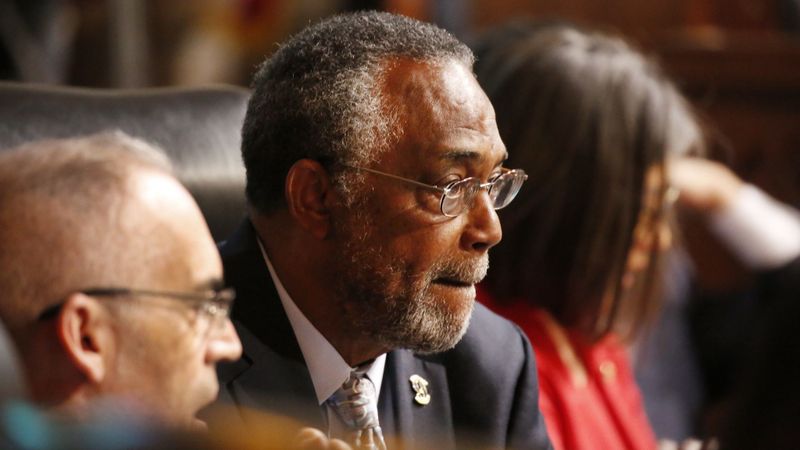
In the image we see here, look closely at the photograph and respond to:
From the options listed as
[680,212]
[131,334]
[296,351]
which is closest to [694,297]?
[680,212]

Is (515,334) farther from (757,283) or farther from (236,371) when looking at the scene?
(757,283)

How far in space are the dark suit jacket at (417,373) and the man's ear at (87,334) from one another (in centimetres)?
29

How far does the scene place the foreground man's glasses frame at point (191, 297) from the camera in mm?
1165

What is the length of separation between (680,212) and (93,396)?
1957 mm

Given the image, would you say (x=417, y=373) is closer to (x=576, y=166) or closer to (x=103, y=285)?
(x=103, y=285)

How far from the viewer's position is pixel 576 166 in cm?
228

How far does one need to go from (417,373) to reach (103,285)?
60 cm

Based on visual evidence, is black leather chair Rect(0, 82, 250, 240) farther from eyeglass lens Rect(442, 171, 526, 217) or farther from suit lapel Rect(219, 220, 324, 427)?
eyeglass lens Rect(442, 171, 526, 217)

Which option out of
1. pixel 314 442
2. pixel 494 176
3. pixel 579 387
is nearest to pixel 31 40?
pixel 579 387

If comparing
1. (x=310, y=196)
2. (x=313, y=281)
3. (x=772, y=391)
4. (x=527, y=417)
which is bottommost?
(x=527, y=417)

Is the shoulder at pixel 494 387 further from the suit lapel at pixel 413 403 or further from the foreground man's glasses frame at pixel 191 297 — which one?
the foreground man's glasses frame at pixel 191 297

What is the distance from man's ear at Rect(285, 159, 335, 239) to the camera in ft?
4.96

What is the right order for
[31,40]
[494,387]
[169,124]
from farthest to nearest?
[31,40] → [169,124] → [494,387]

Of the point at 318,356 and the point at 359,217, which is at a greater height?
the point at 359,217
